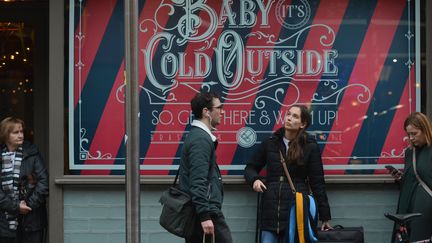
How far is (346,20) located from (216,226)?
284 centimetres

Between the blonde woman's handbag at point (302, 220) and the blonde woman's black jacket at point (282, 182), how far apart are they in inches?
3.5

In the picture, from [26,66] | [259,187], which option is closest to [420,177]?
[259,187]

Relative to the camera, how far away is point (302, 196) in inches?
268

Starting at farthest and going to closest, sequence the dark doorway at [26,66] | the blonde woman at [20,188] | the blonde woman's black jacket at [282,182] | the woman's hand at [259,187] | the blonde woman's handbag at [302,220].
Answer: the dark doorway at [26,66] → the blonde woman at [20,188] → the woman's hand at [259,187] → the blonde woman's black jacket at [282,182] → the blonde woman's handbag at [302,220]

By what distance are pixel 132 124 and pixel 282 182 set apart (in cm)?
254

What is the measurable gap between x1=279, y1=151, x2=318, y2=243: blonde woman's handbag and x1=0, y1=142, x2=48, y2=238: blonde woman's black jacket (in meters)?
2.35

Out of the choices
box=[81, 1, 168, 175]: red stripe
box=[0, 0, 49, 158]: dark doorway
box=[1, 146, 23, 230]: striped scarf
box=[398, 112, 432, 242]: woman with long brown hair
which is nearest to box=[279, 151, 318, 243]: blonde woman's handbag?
box=[398, 112, 432, 242]: woman with long brown hair

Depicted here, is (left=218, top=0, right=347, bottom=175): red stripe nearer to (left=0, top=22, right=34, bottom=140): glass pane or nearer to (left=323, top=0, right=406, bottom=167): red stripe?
(left=323, top=0, right=406, bottom=167): red stripe

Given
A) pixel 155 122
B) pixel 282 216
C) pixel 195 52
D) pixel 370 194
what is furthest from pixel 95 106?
pixel 370 194

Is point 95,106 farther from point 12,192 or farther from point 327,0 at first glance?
point 327,0

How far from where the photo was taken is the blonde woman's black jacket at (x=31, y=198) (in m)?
7.10

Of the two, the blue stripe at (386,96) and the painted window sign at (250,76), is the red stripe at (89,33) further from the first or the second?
the blue stripe at (386,96)

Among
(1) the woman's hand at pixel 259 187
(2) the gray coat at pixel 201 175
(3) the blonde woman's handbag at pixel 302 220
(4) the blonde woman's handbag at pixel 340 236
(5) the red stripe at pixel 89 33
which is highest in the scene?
(5) the red stripe at pixel 89 33

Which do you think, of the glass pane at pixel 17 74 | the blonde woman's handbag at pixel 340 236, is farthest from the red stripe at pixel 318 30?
the glass pane at pixel 17 74
